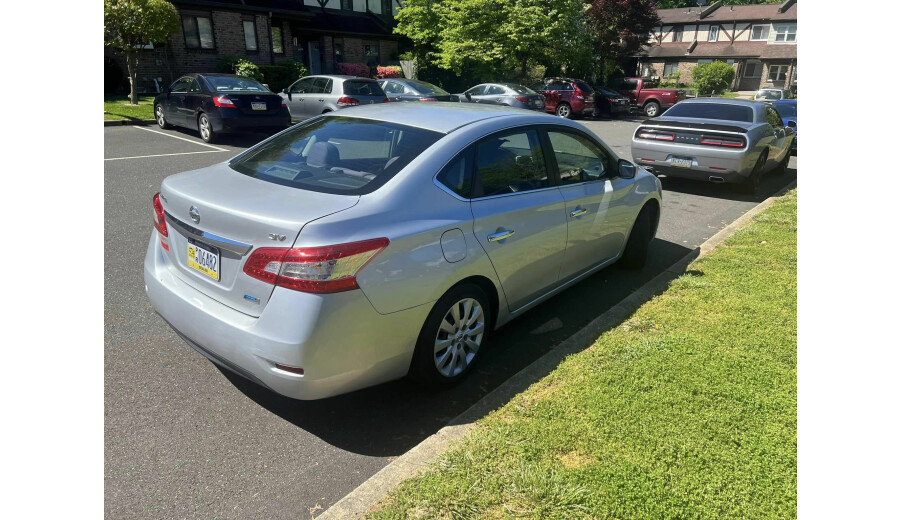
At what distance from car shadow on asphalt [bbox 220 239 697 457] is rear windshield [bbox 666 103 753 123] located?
6942 millimetres

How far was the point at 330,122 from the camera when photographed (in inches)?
155

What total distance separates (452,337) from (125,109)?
17.4 meters

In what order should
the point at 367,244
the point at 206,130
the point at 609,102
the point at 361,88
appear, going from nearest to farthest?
the point at 367,244
the point at 206,130
the point at 361,88
the point at 609,102

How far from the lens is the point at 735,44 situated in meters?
57.8

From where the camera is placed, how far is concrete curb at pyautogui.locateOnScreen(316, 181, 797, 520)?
97.3 inches

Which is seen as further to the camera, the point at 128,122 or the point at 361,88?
the point at 128,122

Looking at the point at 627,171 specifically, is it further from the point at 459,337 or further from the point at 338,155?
the point at 338,155

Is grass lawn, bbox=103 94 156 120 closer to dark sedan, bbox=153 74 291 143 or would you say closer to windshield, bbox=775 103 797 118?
dark sedan, bbox=153 74 291 143

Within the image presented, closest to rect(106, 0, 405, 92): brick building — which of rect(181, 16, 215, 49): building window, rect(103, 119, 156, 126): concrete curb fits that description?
rect(181, 16, 215, 49): building window

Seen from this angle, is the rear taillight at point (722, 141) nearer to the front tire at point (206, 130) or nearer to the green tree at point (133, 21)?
the front tire at point (206, 130)

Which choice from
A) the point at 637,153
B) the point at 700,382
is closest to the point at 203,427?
the point at 700,382

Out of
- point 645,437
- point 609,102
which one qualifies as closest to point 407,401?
point 645,437

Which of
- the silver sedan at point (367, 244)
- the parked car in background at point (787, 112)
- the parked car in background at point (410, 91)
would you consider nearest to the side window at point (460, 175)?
the silver sedan at point (367, 244)

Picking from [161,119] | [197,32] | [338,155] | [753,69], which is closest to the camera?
[338,155]
